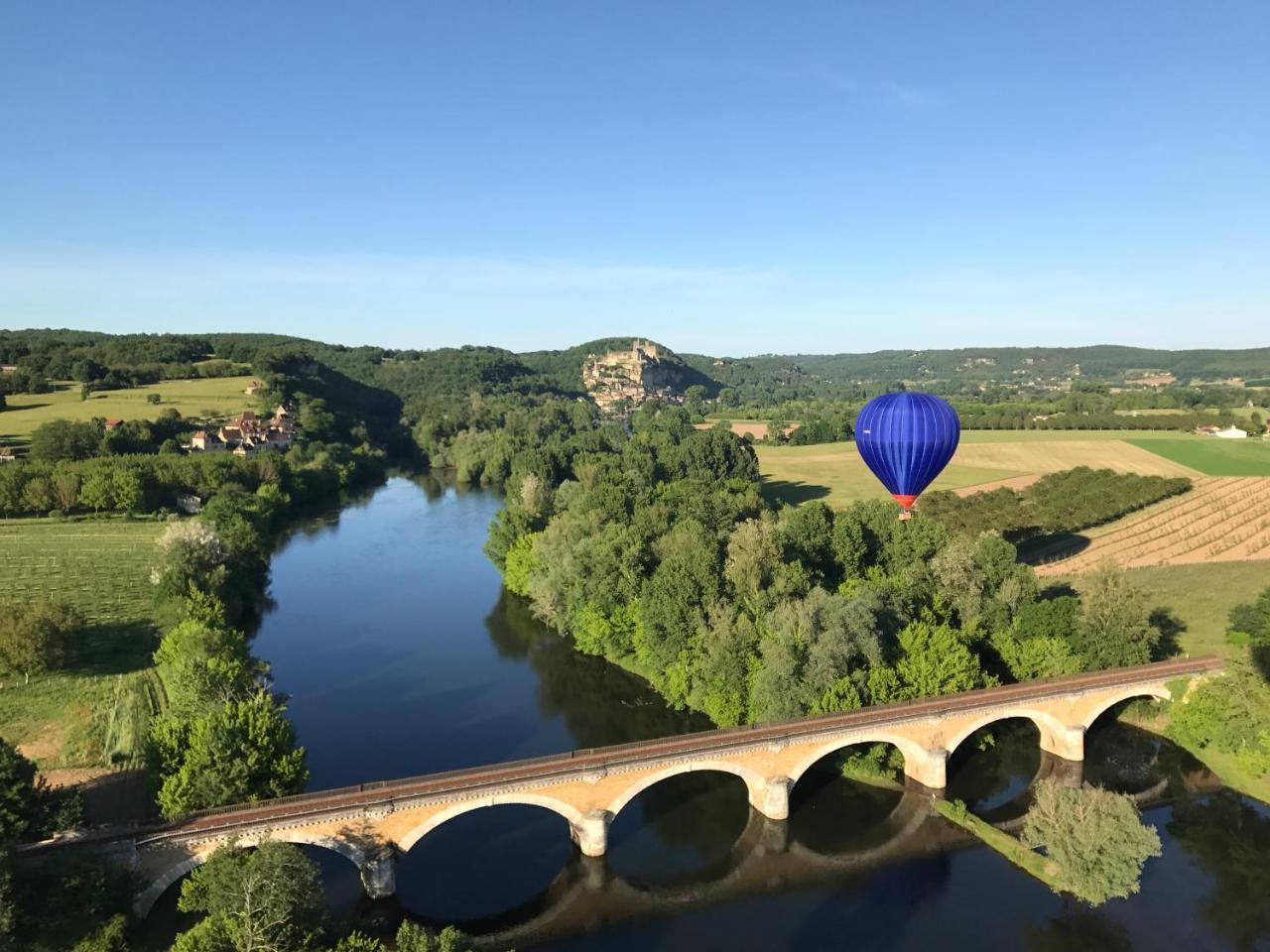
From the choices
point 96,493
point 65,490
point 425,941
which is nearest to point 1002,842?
point 425,941

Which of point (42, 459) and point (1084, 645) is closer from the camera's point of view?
point (1084, 645)

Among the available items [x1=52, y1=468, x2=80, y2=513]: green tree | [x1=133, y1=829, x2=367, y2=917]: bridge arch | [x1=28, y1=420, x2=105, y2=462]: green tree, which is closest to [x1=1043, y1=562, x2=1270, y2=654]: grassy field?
[x1=133, y1=829, x2=367, y2=917]: bridge arch

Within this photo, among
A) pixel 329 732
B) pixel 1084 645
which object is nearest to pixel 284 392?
pixel 329 732

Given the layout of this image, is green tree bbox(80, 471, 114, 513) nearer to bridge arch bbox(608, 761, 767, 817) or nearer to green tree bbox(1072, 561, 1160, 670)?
bridge arch bbox(608, 761, 767, 817)

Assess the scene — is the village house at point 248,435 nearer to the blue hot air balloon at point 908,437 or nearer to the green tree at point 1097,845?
the blue hot air balloon at point 908,437

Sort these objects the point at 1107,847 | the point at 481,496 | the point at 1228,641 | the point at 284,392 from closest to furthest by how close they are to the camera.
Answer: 1. the point at 1107,847
2. the point at 1228,641
3. the point at 481,496
4. the point at 284,392

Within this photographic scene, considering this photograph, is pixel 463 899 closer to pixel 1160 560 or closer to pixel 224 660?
pixel 224 660

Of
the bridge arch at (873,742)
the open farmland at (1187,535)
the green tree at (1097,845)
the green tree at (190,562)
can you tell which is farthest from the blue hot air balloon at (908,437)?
the green tree at (190,562)
